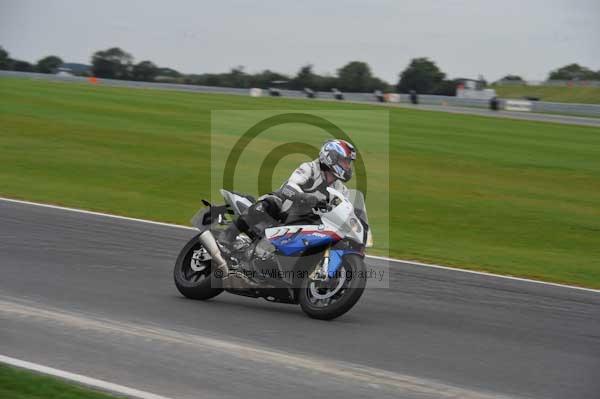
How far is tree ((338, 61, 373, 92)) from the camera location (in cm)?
6175

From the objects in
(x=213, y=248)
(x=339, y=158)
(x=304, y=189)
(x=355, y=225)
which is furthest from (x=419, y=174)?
(x=355, y=225)

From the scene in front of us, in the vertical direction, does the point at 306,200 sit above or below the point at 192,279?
above

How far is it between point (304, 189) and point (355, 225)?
0.69 meters

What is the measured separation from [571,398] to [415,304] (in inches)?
122

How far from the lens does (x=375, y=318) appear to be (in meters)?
7.98

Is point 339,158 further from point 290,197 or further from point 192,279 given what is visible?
point 192,279

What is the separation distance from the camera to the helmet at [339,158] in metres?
7.63

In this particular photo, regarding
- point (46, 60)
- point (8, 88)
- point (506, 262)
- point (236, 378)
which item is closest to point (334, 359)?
point (236, 378)

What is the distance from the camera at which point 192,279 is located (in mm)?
8547

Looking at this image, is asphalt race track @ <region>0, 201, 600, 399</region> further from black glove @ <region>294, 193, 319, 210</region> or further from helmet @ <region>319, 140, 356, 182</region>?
helmet @ <region>319, 140, 356, 182</region>

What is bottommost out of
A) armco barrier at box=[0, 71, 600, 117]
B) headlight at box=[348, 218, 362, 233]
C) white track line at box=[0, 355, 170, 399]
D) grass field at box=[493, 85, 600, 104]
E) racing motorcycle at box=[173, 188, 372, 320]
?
white track line at box=[0, 355, 170, 399]

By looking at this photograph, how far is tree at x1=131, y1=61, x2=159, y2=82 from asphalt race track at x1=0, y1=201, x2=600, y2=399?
53111 millimetres

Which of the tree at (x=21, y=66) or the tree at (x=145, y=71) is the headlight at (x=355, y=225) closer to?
the tree at (x=145, y=71)

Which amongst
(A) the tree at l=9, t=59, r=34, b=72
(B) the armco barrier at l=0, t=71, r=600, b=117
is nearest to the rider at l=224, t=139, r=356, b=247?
(B) the armco barrier at l=0, t=71, r=600, b=117
